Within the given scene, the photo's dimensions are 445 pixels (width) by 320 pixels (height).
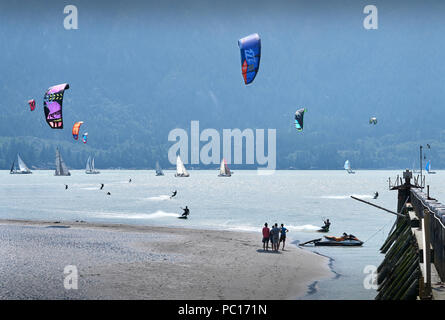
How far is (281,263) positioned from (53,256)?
45.5ft

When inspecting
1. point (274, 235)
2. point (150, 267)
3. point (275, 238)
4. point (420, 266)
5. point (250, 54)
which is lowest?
point (150, 267)

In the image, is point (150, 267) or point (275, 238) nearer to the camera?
A: point (150, 267)

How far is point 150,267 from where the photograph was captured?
29.2 metres

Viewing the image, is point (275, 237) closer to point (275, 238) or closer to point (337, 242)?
point (275, 238)

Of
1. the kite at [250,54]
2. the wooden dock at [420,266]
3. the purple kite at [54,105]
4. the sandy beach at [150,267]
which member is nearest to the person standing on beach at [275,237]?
the sandy beach at [150,267]

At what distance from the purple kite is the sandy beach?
399 inches

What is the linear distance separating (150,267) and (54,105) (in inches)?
987

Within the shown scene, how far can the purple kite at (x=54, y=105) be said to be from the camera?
47844 millimetres

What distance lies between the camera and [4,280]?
80.5 ft

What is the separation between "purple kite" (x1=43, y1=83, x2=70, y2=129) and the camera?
157ft

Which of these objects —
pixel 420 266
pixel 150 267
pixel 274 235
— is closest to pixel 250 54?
pixel 274 235

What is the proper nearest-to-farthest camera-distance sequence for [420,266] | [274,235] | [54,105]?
[420,266]
[274,235]
[54,105]

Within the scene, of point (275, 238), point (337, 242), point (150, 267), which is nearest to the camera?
point (150, 267)
